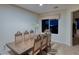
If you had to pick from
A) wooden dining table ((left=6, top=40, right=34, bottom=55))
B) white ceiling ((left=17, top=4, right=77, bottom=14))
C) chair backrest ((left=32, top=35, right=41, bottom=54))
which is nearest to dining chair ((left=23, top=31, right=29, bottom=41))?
wooden dining table ((left=6, top=40, right=34, bottom=55))

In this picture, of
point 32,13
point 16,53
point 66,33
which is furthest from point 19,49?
point 66,33

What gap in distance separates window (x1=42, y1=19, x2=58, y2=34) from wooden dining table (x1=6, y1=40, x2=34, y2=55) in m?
0.35

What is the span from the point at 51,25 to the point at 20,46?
0.64 m

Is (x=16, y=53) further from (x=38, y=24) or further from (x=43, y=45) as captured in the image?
(x=38, y=24)

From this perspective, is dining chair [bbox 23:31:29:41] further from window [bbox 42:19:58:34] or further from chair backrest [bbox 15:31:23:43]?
window [bbox 42:19:58:34]

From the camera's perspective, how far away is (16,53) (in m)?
1.75

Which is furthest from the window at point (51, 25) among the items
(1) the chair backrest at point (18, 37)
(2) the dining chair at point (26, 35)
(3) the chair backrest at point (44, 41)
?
(1) the chair backrest at point (18, 37)

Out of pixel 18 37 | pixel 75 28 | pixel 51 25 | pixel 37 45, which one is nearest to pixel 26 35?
pixel 18 37

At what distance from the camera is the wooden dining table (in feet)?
5.72

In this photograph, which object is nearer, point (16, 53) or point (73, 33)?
point (16, 53)

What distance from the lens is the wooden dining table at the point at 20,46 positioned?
1742 millimetres

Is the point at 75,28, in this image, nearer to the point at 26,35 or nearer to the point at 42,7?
the point at 42,7

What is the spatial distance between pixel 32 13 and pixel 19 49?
644mm

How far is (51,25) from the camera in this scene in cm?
191
